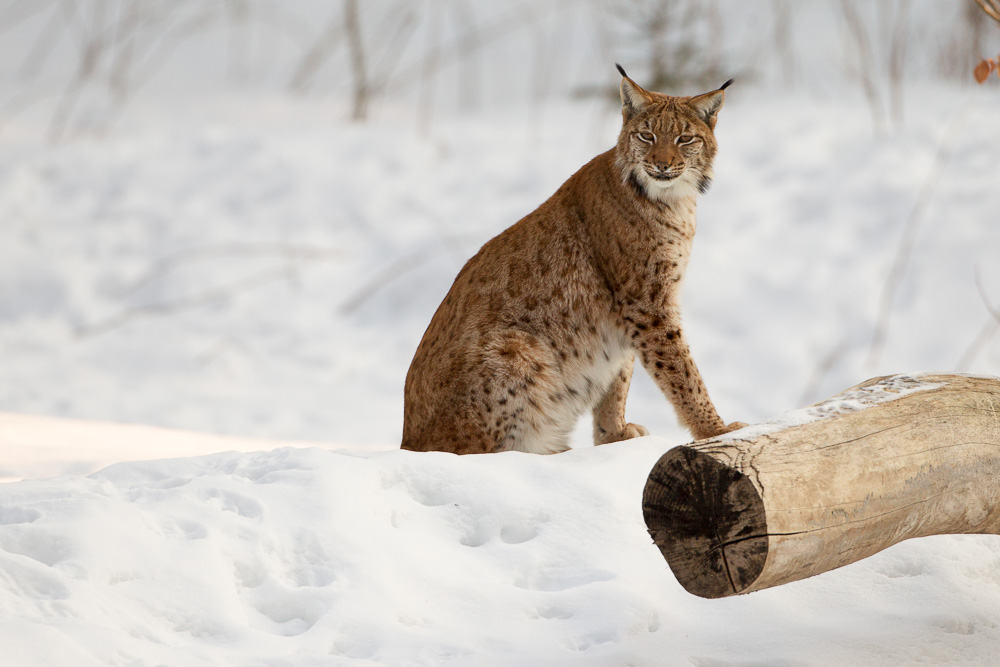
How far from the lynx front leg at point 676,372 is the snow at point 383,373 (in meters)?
0.18

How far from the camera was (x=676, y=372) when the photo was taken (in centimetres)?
408

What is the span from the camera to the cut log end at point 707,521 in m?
2.31

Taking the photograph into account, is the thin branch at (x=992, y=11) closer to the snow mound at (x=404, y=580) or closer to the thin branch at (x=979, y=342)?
the snow mound at (x=404, y=580)

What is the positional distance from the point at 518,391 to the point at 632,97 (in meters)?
1.39

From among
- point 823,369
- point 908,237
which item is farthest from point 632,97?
point 908,237

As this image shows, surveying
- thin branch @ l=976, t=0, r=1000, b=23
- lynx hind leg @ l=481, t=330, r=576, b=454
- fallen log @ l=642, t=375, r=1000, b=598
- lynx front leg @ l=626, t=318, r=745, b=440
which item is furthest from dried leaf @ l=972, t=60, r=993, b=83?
lynx hind leg @ l=481, t=330, r=576, b=454

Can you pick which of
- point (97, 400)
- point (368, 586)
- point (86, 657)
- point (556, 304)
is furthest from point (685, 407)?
point (97, 400)

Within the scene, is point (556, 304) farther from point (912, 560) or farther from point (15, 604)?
point (15, 604)

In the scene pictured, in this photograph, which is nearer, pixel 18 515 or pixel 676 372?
pixel 18 515

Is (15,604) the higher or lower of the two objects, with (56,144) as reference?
lower

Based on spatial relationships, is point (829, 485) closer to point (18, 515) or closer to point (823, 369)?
point (18, 515)

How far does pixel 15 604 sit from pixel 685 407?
2.60 meters

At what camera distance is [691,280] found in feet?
27.6

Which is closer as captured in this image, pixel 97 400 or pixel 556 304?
pixel 556 304
